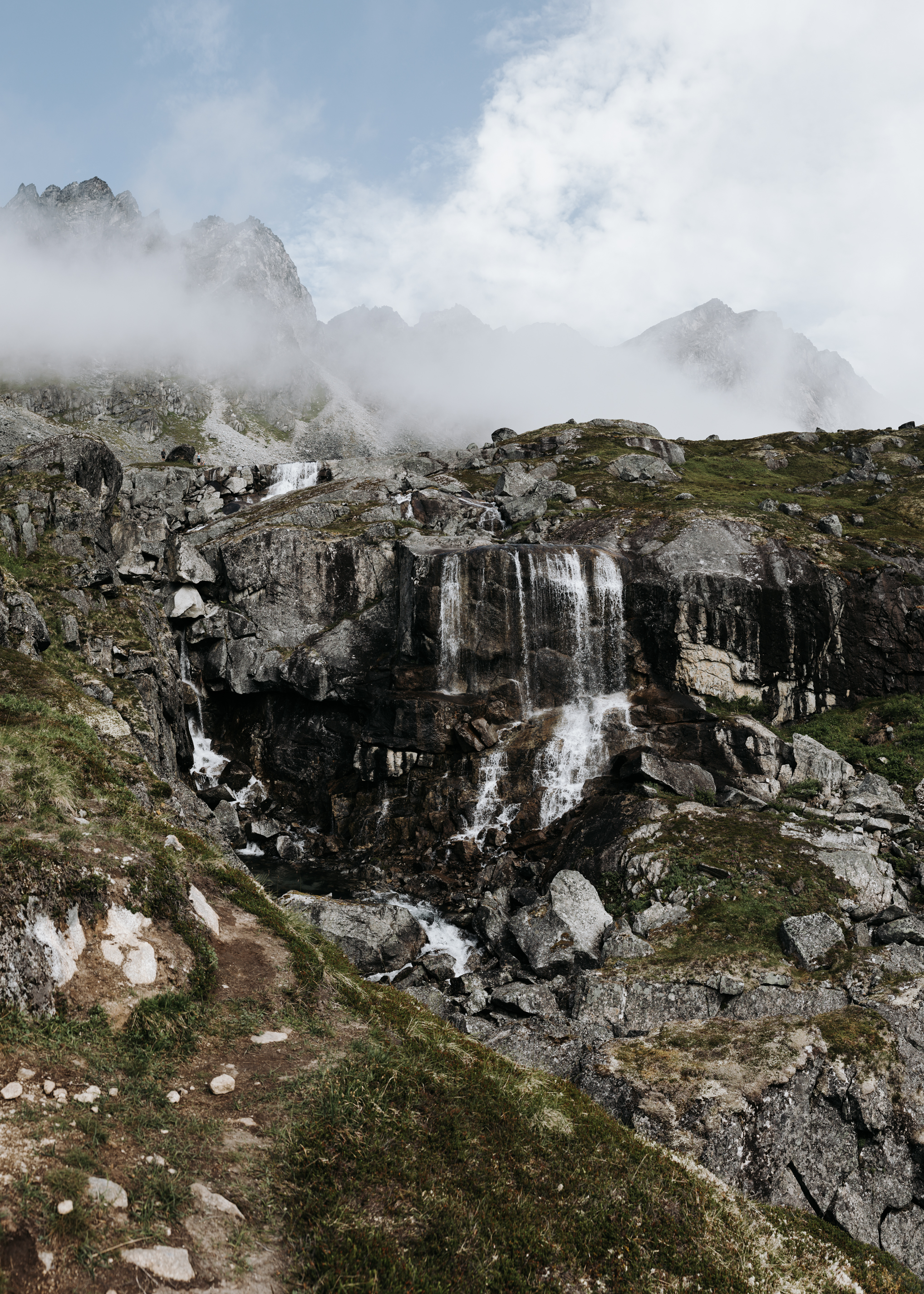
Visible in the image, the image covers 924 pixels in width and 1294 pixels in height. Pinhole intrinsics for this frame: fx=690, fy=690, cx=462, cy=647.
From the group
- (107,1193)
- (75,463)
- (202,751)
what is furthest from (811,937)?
(75,463)

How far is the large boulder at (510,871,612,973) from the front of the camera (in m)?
27.0

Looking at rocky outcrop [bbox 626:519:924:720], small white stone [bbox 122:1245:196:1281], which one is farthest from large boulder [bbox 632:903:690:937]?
rocky outcrop [bbox 626:519:924:720]

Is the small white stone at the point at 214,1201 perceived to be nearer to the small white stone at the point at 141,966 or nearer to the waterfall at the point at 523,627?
the small white stone at the point at 141,966

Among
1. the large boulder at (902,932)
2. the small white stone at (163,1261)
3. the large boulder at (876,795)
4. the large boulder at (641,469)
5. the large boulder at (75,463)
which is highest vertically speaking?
the large boulder at (641,469)

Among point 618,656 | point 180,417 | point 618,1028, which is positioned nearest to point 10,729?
point 618,1028

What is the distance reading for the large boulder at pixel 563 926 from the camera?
27047mm

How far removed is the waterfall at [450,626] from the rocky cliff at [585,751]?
229mm

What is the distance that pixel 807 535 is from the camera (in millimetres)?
59875

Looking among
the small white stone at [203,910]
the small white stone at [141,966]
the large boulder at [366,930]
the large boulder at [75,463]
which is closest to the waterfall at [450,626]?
the large boulder at [366,930]

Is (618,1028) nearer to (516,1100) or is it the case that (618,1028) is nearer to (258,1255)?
(516,1100)

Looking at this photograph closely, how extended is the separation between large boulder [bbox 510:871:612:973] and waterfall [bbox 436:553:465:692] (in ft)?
71.3

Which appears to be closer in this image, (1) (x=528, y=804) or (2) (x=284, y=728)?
(1) (x=528, y=804)

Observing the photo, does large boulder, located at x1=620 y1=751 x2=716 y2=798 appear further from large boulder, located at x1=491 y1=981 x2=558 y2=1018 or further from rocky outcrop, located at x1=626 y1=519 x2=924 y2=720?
large boulder, located at x1=491 y1=981 x2=558 y2=1018

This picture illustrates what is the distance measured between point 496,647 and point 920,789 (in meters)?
27.5
